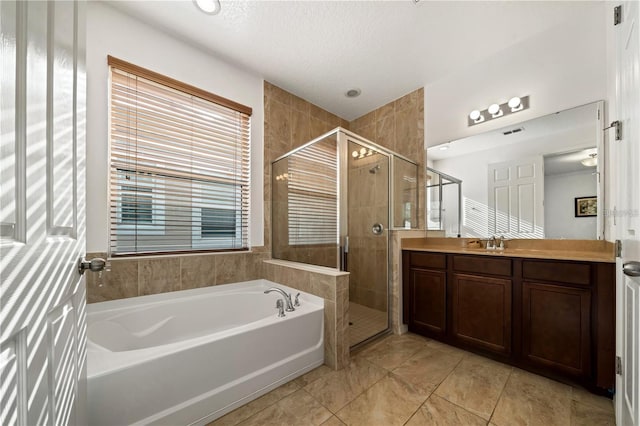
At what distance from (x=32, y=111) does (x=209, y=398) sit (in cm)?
146

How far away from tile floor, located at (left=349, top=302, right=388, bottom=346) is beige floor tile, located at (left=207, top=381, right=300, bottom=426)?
747 mm

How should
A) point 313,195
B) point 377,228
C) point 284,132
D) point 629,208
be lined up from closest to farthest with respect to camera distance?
point 629,208 < point 313,195 < point 377,228 < point 284,132

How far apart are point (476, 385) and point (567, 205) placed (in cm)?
150

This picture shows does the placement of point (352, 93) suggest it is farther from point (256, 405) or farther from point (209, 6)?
point (256, 405)

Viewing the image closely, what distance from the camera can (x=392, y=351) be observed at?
6.84ft

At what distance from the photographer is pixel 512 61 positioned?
2193 mm

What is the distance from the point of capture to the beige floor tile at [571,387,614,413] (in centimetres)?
142

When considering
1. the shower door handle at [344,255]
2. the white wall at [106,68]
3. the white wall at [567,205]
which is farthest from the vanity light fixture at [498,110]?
the white wall at [106,68]

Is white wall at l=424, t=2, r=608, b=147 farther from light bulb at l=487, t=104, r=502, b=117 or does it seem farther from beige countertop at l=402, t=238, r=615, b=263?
beige countertop at l=402, t=238, r=615, b=263

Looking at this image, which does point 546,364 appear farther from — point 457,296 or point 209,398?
point 209,398

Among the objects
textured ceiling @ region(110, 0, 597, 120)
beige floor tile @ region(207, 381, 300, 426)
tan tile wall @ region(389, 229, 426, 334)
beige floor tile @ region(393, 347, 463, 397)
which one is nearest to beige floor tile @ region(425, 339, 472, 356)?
beige floor tile @ region(393, 347, 463, 397)

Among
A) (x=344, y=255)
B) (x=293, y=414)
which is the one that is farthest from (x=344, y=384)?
(x=344, y=255)

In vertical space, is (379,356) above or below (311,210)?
below

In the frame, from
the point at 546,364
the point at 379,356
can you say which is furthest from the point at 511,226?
the point at 379,356
